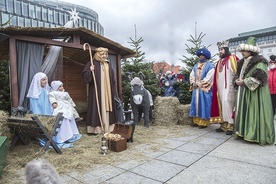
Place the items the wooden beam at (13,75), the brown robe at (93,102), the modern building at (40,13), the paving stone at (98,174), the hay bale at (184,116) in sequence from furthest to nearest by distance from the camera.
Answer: the modern building at (40,13)
the hay bale at (184,116)
the brown robe at (93,102)
the wooden beam at (13,75)
the paving stone at (98,174)

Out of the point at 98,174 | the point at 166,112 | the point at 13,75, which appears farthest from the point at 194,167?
the point at 13,75

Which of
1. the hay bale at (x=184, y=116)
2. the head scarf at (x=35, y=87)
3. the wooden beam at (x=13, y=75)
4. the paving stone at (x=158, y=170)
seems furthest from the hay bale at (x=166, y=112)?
the wooden beam at (x=13, y=75)

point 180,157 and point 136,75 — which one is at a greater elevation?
point 136,75

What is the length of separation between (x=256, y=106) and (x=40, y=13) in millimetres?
36901

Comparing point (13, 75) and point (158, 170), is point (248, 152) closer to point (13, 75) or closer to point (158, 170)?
point (158, 170)

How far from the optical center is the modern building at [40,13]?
99.7 ft

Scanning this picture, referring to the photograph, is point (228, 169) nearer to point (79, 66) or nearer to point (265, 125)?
point (265, 125)

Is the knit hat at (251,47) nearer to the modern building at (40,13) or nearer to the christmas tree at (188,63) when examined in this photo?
the christmas tree at (188,63)

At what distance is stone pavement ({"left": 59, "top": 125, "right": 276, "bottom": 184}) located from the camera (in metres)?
2.79

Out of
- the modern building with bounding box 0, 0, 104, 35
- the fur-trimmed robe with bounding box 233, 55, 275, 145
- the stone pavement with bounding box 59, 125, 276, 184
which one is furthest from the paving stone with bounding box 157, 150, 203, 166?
the modern building with bounding box 0, 0, 104, 35

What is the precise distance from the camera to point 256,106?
4.30m

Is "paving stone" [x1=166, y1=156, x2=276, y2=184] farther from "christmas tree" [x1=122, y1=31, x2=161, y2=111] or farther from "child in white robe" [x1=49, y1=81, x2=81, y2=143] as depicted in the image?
"christmas tree" [x1=122, y1=31, x2=161, y2=111]

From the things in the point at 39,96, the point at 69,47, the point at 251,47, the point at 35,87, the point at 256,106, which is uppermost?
the point at 69,47

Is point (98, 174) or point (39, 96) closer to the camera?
point (98, 174)
